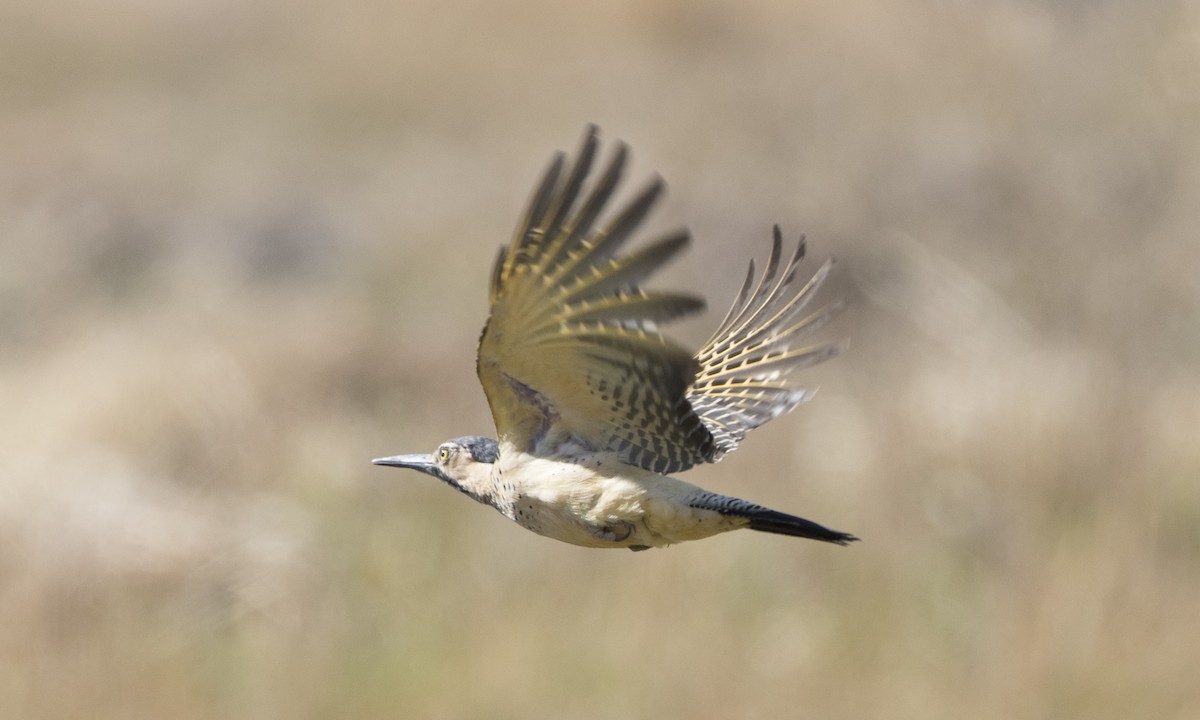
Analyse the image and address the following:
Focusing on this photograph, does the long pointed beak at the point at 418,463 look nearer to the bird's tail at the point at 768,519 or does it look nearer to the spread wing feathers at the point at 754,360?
the spread wing feathers at the point at 754,360

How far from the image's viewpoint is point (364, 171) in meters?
22.2

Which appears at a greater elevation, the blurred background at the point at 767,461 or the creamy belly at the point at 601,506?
the blurred background at the point at 767,461

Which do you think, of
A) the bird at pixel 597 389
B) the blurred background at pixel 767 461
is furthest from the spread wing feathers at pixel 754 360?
the blurred background at pixel 767 461

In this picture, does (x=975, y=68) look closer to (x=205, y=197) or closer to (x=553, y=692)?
(x=553, y=692)

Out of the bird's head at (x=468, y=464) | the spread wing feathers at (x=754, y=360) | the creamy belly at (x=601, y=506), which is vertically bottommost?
the creamy belly at (x=601, y=506)

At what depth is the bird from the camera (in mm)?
3158

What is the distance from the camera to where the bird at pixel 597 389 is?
3.16 meters

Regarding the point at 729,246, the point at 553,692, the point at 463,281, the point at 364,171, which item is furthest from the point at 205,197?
the point at 553,692

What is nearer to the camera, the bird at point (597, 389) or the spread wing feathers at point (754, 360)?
the bird at point (597, 389)

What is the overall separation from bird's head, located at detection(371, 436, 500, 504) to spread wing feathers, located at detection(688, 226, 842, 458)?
638mm

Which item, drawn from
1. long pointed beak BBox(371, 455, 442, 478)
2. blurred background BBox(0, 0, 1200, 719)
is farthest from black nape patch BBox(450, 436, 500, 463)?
blurred background BBox(0, 0, 1200, 719)

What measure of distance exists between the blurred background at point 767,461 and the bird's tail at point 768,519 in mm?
3455

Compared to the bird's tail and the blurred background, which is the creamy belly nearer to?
the bird's tail

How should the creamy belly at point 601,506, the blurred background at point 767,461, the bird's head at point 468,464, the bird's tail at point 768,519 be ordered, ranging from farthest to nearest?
the blurred background at point 767,461 → the bird's head at point 468,464 → the creamy belly at point 601,506 → the bird's tail at point 768,519
